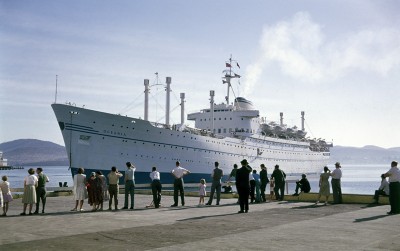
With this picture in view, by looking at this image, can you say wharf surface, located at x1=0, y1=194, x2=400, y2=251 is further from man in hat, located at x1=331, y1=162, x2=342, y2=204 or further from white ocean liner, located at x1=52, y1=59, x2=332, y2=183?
white ocean liner, located at x1=52, y1=59, x2=332, y2=183

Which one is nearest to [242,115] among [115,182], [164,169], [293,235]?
[164,169]

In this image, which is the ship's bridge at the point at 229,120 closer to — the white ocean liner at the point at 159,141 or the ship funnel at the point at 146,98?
the white ocean liner at the point at 159,141

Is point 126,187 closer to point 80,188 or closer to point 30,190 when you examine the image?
point 80,188

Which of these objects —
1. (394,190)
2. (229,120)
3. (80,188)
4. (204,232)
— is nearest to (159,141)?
(229,120)

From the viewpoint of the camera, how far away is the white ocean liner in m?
40.5

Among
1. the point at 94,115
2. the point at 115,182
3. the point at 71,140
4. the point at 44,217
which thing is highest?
the point at 94,115

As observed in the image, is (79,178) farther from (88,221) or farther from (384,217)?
(384,217)

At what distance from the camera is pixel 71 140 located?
40.3 m

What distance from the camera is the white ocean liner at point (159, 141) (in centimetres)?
4053

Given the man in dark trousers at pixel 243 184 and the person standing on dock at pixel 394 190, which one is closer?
the person standing on dock at pixel 394 190

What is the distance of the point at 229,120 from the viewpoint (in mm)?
64000

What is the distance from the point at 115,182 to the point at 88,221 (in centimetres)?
359

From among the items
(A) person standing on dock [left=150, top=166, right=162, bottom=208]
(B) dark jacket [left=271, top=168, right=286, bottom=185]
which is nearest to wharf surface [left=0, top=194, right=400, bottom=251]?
(A) person standing on dock [left=150, top=166, right=162, bottom=208]

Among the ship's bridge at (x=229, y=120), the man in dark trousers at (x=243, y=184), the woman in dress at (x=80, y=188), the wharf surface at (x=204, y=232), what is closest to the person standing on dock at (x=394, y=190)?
the wharf surface at (x=204, y=232)
